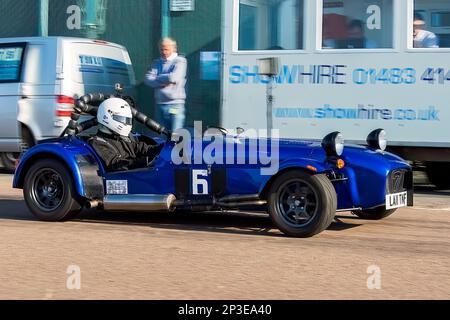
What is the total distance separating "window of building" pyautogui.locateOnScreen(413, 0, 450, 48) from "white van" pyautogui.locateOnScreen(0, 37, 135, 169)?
5194 mm

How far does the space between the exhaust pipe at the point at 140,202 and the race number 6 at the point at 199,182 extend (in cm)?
25

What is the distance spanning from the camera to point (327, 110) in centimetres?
1161

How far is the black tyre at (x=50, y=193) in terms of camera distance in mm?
8336

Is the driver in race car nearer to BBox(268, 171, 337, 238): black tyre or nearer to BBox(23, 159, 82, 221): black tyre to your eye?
BBox(23, 159, 82, 221): black tyre

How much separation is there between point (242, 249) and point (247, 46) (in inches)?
224

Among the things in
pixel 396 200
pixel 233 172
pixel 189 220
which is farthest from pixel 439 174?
pixel 233 172

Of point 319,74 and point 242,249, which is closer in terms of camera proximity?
point 242,249

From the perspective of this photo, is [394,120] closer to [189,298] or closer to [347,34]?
[347,34]

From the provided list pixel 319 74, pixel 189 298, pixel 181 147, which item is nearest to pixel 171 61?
pixel 319 74

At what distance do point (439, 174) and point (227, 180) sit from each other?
5.36m

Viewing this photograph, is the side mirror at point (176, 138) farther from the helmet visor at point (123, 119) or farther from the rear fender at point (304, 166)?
the rear fender at point (304, 166)

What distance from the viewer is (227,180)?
25.7ft

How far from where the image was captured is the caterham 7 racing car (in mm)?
7477

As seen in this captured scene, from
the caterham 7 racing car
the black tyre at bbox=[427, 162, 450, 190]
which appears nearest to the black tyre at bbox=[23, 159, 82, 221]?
the caterham 7 racing car
